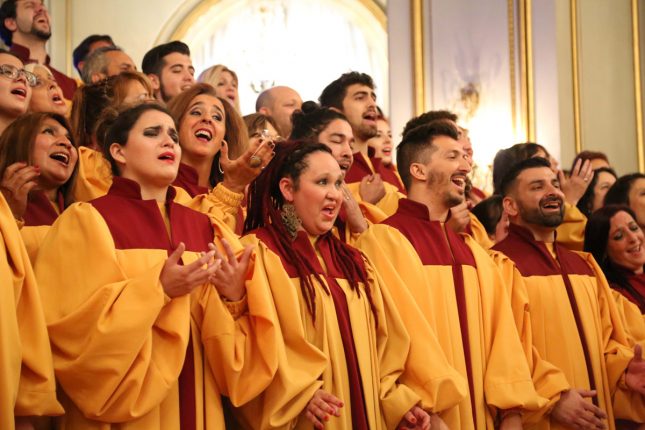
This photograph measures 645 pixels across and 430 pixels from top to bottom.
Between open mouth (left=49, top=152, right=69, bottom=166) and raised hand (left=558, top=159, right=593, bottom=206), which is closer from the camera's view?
open mouth (left=49, top=152, right=69, bottom=166)

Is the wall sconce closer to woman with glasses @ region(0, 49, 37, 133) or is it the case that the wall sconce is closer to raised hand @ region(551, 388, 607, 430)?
raised hand @ region(551, 388, 607, 430)

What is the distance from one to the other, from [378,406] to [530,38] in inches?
254

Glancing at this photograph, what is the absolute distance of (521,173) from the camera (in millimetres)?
5203

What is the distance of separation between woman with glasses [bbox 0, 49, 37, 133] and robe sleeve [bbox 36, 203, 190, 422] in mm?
1473

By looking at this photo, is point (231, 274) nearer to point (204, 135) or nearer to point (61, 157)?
point (61, 157)

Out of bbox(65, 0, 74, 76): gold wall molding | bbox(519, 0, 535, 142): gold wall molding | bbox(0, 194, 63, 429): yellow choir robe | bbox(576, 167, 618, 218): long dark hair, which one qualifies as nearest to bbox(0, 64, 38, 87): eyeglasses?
bbox(0, 194, 63, 429): yellow choir robe

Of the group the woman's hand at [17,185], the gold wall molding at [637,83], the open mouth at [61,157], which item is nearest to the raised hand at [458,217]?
the open mouth at [61,157]

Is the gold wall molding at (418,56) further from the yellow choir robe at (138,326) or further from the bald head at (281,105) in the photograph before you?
the yellow choir robe at (138,326)

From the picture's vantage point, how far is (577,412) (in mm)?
4371

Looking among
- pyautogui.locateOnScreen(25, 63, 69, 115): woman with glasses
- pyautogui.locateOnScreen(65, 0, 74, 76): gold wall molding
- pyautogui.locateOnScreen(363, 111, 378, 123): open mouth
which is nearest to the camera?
pyautogui.locateOnScreen(25, 63, 69, 115): woman with glasses

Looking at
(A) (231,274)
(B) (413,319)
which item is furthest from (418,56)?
(A) (231,274)

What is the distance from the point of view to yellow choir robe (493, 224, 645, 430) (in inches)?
185

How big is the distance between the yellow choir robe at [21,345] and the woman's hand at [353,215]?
1.81 meters

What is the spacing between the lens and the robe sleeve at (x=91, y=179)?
14.1 ft
